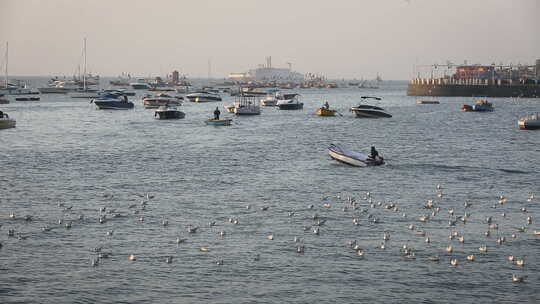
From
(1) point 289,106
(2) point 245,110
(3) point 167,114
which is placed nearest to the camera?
(3) point 167,114

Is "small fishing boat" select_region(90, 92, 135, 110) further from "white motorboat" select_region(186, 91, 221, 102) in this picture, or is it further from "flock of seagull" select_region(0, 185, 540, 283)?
"flock of seagull" select_region(0, 185, 540, 283)

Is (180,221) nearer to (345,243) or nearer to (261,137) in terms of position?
(345,243)

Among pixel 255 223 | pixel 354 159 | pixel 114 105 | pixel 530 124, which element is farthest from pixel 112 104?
pixel 255 223

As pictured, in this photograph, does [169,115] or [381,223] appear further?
[169,115]

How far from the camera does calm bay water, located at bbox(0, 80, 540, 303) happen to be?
2752cm

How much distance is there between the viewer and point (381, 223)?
122 ft

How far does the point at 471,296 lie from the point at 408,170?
99.9 feet

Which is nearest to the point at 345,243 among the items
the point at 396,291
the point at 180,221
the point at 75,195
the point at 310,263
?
the point at 310,263

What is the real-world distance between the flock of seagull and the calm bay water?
0.58 feet

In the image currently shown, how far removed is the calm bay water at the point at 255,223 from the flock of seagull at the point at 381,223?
0.18 m

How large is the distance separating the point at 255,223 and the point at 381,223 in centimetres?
618

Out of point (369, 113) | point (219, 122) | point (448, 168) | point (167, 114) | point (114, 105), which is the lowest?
point (448, 168)

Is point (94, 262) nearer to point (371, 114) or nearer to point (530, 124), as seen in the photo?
point (530, 124)

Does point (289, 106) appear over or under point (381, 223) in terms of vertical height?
over
